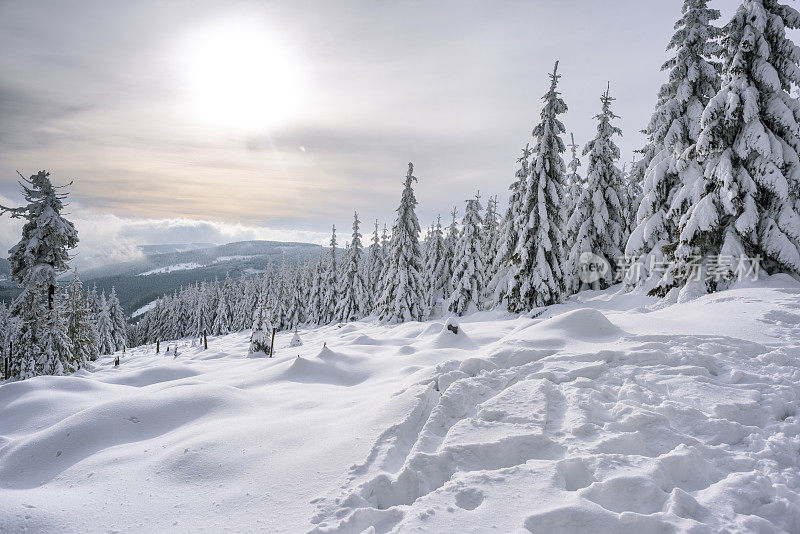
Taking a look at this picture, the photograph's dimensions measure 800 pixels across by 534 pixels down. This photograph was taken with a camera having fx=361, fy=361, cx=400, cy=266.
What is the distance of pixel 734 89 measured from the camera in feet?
39.8

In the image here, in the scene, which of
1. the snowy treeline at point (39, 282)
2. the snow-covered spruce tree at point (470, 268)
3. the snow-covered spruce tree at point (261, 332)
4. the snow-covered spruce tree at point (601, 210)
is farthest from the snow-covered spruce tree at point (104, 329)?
the snow-covered spruce tree at point (601, 210)

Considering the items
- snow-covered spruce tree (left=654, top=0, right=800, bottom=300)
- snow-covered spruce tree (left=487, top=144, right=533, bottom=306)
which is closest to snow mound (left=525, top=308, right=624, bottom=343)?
snow-covered spruce tree (left=654, top=0, right=800, bottom=300)

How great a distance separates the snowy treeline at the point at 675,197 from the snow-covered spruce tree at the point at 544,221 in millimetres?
60

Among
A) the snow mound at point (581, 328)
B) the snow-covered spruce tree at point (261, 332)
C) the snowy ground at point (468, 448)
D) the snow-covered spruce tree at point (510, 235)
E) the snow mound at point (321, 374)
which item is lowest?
the snow-covered spruce tree at point (261, 332)

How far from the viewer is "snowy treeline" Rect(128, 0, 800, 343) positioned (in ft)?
39.0

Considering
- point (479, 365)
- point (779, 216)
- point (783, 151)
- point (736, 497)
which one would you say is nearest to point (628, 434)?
point (736, 497)

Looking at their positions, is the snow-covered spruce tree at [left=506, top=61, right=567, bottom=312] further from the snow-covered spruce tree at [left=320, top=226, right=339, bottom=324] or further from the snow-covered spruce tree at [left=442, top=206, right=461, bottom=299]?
the snow-covered spruce tree at [left=320, top=226, right=339, bottom=324]

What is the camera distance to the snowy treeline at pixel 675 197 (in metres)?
11.9

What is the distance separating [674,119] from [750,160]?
5839 millimetres

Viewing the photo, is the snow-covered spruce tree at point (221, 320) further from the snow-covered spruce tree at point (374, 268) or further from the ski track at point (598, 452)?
the ski track at point (598, 452)

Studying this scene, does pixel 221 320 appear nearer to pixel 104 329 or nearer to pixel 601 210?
pixel 104 329

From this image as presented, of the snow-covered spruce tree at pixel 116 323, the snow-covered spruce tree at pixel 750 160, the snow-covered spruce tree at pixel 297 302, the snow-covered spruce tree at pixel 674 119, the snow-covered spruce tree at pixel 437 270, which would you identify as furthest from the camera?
the snow-covered spruce tree at pixel 116 323

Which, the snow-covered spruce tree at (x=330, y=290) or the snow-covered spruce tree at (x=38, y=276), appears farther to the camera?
the snow-covered spruce tree at (x=330, y=290)

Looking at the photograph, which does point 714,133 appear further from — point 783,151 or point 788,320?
point 788,320
